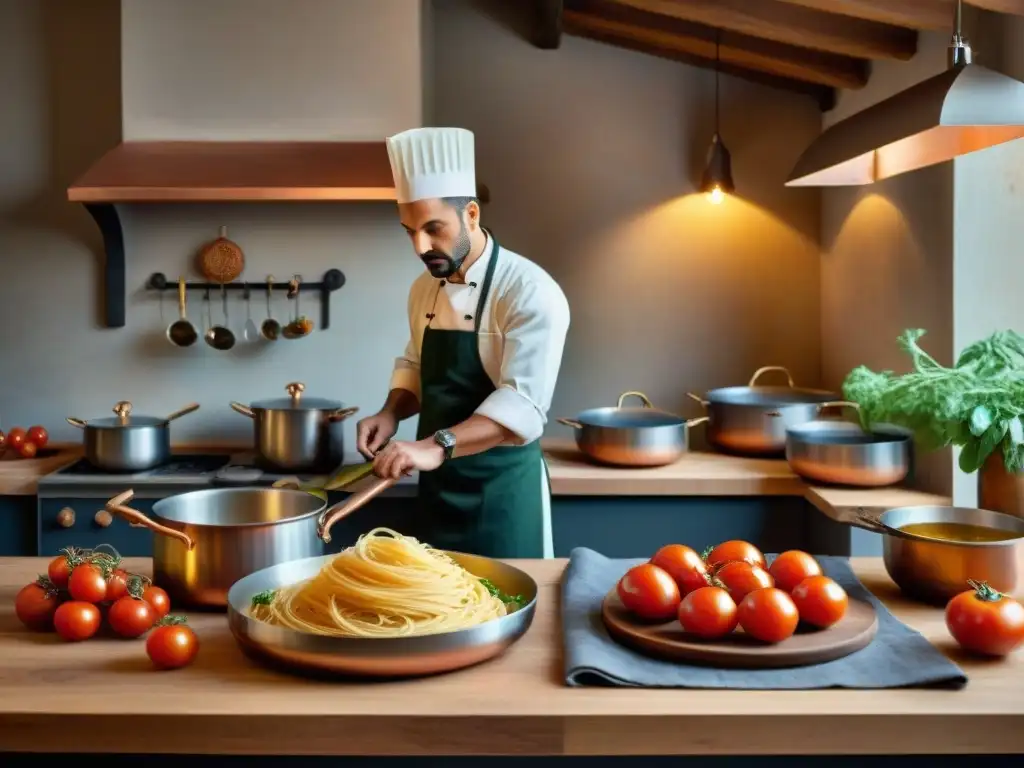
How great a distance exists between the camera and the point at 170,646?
4.95 feet

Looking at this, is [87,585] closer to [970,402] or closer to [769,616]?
[769,616]

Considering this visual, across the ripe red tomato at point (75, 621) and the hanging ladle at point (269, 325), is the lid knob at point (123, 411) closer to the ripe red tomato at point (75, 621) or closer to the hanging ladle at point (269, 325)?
the hanging ladle at point (269, 325)

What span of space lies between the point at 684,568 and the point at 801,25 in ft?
7.52

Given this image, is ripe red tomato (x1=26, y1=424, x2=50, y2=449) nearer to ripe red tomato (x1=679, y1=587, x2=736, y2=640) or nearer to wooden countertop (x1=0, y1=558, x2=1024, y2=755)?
wooden countertop (x1=0, y1=558, x2=1024, y2=755)

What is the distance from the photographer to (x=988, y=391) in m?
2.26

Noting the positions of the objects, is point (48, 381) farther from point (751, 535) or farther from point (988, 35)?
point (988, 35)

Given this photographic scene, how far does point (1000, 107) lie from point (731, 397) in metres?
2.17

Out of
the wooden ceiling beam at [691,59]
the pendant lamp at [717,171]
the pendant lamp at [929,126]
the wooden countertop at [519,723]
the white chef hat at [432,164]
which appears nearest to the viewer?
the wooden countertop at [519,723]

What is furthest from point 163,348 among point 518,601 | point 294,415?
point 518,601

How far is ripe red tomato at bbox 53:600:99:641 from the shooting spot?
162 cm

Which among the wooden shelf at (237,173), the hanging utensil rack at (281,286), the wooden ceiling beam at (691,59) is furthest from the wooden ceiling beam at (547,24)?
the hanging utensil rack at (281,286)

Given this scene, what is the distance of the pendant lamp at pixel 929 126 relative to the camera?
186cm

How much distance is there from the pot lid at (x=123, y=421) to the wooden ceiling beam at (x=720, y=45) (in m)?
2.19

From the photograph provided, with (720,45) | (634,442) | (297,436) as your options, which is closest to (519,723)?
(634,442)
